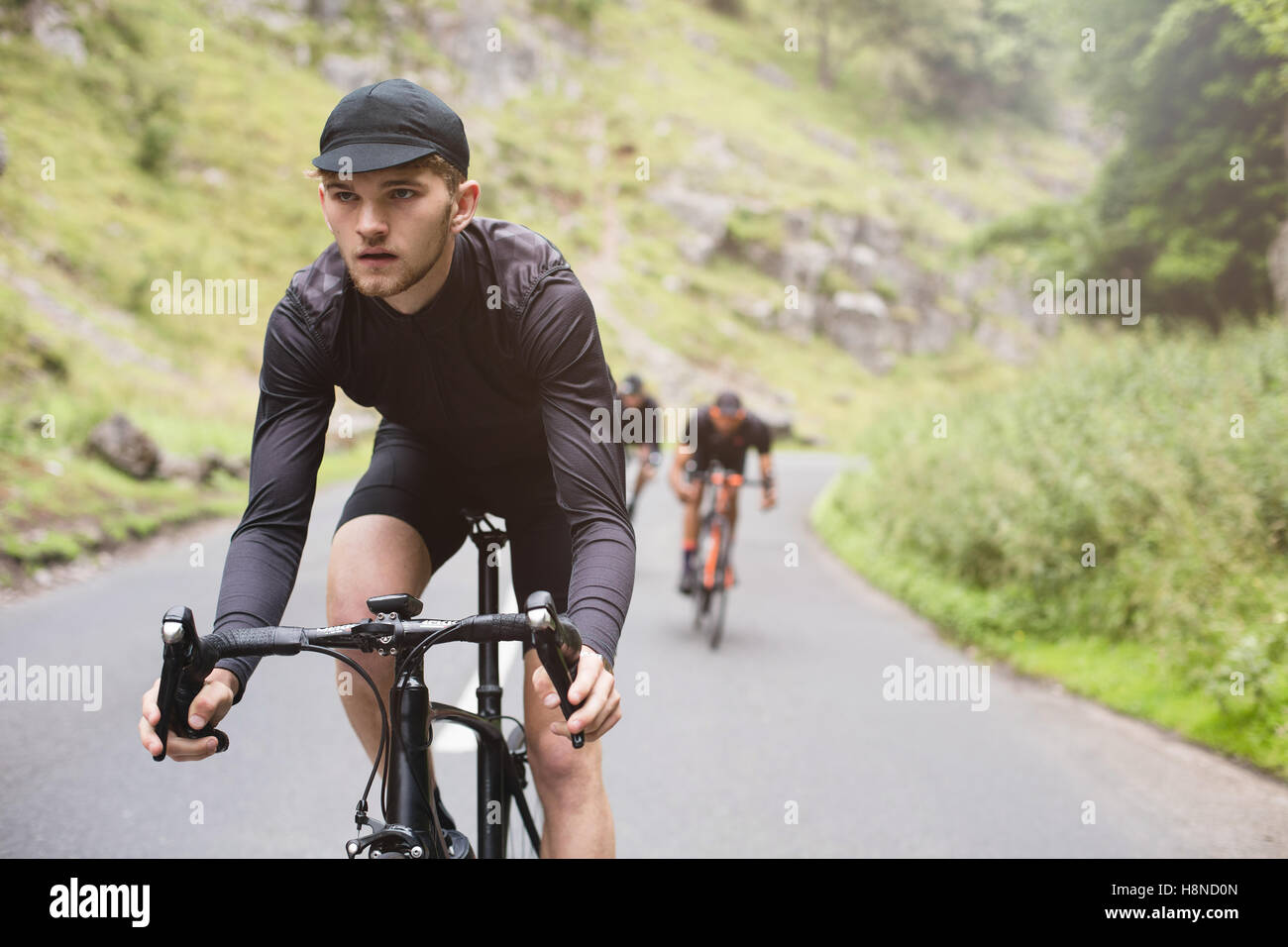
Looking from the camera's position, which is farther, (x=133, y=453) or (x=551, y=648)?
(x=133, y=453)

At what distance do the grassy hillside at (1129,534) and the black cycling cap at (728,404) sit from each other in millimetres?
2650

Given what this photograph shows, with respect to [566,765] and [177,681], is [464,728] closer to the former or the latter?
[566,765]

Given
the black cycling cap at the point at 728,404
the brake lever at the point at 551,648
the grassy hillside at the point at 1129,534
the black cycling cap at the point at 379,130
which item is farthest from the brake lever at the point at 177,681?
the black cycling cap at the point at 728,404

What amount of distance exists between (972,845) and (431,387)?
3.38m

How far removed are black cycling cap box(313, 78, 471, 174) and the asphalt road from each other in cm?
318

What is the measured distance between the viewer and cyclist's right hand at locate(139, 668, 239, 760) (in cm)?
190

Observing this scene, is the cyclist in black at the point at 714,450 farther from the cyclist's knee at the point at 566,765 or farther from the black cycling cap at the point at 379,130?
the black cycling cap at the point at 379,130

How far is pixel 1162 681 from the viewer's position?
737cm

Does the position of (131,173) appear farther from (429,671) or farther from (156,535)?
(429,671)

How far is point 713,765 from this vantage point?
19.3 feet

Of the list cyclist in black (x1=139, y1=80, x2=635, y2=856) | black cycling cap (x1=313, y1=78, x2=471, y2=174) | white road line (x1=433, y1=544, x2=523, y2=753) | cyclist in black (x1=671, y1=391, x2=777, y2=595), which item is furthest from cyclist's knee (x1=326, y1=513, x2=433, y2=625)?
cyclist in black (x1=671, y1=391, x2=777, y2=595)

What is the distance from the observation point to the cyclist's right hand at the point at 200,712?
1896 millimetres

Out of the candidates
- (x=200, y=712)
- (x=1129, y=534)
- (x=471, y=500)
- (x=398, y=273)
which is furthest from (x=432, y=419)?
(x=1129, y=534)

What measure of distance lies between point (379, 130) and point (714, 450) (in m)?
7.79
